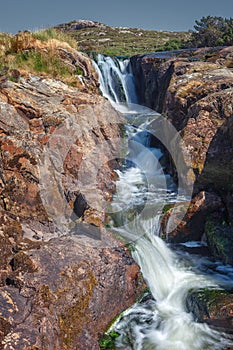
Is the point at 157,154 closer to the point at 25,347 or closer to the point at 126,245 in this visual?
the point at 126,245

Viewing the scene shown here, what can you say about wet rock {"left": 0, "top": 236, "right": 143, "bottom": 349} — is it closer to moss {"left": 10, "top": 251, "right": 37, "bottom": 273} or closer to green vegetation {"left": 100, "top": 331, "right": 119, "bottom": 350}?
moss {"left": 10, "top": 251, "right": 37, "bottom": 273}

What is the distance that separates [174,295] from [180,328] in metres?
0.97

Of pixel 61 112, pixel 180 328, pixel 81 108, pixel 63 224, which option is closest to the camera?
pixel 180 328

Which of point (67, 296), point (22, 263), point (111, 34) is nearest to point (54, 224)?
point (22, 263)

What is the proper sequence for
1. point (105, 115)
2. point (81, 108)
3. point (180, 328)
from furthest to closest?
point (105, 115)
point (81, 108)
point (180, 328)

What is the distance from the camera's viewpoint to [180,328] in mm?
6211

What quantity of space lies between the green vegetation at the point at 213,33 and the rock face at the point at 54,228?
27355 mm

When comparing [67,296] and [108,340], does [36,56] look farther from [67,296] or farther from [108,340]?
[108,340]

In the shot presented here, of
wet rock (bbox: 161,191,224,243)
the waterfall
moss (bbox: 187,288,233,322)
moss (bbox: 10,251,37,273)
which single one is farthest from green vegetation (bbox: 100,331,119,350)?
the waterfall

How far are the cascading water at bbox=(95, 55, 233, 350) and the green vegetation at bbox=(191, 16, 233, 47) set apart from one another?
25.6m

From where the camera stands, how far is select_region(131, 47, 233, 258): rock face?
8969 mm

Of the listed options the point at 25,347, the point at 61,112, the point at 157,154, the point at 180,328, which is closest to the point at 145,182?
the point at 157,154

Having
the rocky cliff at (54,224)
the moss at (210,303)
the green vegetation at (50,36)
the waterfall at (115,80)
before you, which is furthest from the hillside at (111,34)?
the moss at (210,303)

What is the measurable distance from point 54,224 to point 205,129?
6610 millimetres
